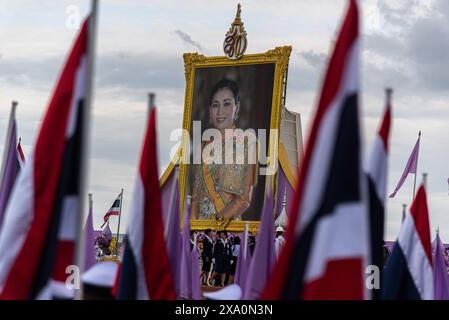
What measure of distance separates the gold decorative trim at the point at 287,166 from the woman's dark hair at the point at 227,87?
81.1 inches

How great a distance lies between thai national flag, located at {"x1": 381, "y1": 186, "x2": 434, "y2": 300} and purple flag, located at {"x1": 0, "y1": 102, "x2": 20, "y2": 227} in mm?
5110

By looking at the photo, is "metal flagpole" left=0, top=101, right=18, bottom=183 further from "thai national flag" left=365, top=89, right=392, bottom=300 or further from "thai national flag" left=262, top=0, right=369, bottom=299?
"thai national flag" left=262, top=0, right=369, bottom=299

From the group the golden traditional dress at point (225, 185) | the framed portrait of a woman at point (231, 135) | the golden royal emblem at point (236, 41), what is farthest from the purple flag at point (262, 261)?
the golden royal emblem at point (236, 41)

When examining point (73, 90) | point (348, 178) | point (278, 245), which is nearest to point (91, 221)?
point (278, 245)

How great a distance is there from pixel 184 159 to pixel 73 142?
24917mm

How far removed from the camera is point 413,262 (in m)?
8.52

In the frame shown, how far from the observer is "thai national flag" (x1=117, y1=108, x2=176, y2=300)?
688cm

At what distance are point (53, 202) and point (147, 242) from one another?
1323 millimetres

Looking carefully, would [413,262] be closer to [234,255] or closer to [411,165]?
[411,165]

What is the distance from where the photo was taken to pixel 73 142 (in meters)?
5.79

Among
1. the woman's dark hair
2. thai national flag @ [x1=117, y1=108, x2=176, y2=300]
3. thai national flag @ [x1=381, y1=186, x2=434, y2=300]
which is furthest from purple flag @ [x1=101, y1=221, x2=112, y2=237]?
thai national flag @ [x1=117, y1=108, x2=176, y2=300]

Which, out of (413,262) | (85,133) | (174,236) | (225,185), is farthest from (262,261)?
(225,185)
